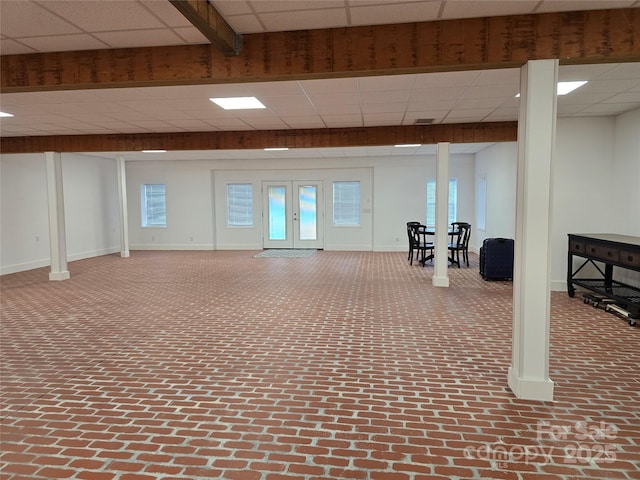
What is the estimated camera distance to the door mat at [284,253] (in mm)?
10867

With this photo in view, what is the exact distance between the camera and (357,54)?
9.66 ft

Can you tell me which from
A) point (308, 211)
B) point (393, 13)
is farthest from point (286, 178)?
point (393, 13)

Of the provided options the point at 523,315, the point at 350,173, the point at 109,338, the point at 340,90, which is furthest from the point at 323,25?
the point at 350,173

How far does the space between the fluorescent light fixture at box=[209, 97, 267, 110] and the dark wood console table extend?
454cm

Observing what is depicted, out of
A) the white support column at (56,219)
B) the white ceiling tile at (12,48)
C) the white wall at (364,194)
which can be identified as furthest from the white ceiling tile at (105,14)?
the white support column at (56,219)

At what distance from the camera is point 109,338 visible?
4375mm

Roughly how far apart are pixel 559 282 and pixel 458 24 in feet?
16.7

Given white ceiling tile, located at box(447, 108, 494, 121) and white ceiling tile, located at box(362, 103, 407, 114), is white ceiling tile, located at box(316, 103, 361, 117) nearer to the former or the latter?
white ceiling tile, located at box(362, 103, 407, 114)

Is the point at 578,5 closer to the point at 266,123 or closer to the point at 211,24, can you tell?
the point at 211,24

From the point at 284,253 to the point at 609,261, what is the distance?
7862mm

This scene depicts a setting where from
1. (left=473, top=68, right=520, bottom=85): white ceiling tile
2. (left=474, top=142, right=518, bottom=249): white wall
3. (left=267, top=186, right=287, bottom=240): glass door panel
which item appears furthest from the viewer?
(left=267, top=186, right=287, bottom=240): glass door panel

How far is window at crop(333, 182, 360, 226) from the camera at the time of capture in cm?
1194

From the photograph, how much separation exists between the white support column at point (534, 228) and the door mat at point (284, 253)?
319 inches

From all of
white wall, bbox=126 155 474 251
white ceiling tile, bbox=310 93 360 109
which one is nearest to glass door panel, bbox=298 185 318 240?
white wall, bbox=126 155 474 251
